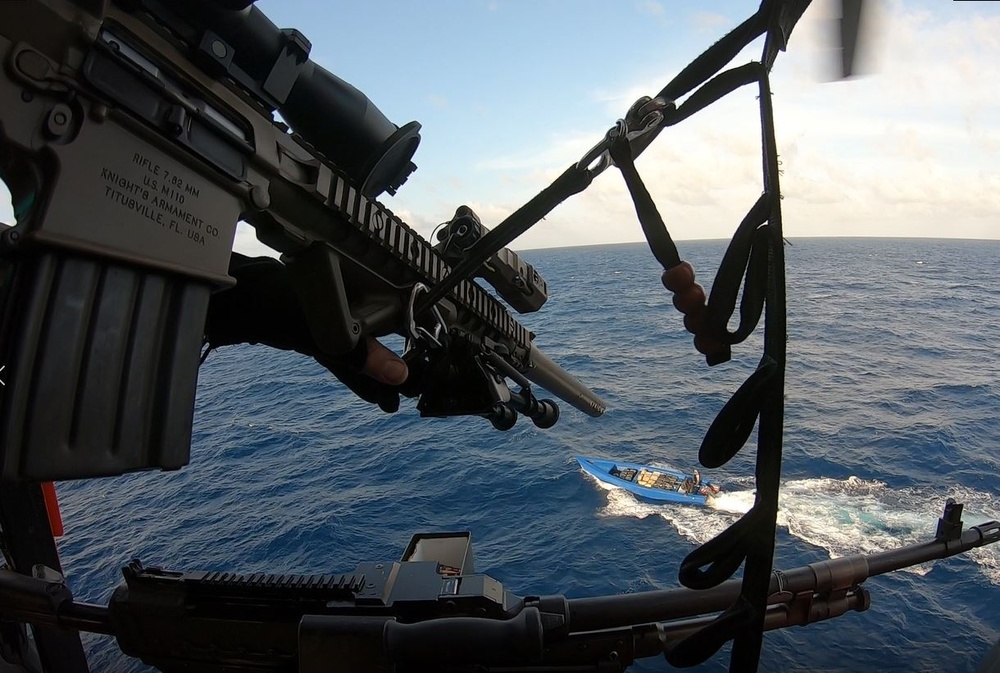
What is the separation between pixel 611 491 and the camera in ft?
59.9

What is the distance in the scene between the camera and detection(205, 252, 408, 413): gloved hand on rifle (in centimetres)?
381

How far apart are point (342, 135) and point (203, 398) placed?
101 feet

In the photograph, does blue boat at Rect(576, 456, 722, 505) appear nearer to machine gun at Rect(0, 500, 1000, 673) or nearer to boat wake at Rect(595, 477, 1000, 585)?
boat wake at Rect(595, 477, 1000, 585)

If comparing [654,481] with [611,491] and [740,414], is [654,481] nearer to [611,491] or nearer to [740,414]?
[611,491]

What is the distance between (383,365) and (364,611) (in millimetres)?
1391

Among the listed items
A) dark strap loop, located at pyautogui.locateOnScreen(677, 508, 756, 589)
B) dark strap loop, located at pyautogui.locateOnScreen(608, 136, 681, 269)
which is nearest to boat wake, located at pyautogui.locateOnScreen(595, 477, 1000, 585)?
dark strap loop, located at pyautogui.locateOnScreen(677, 508, 756, 589)

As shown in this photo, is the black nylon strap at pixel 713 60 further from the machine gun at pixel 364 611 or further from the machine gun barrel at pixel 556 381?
the machine gun barrel at pixel 556 381

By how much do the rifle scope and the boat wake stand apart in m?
14.2

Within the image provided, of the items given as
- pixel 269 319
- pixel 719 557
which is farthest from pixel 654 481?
pixel 719 557

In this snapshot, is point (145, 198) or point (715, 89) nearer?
point (715, 89)

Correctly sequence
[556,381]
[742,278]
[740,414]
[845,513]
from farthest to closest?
1. [845,513]
2. [556,381]
3. [742,278]
4. [740,414]

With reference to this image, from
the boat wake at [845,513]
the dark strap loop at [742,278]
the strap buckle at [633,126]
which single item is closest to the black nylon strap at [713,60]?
the strap buckle at [633,126]

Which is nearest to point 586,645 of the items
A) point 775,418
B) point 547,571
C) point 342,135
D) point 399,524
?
point 775,418

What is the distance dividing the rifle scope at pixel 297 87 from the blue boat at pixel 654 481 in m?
15.6
